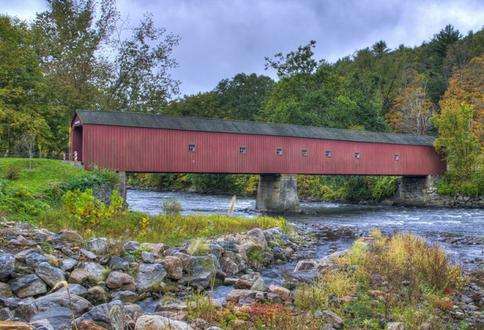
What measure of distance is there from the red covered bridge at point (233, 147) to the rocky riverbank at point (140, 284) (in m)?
12.7

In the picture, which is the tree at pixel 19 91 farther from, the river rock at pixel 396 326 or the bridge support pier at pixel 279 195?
the river rock at pixel 396 326

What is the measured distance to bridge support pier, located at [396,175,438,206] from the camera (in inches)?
1292

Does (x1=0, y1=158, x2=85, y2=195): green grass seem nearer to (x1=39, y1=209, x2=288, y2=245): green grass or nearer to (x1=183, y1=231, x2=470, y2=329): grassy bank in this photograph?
(x1=39, y1=209, x2=288, y2=245): green grass

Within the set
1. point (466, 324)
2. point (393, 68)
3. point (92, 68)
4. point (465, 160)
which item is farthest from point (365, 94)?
point (466, 324)

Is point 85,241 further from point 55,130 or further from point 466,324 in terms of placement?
point 55,130

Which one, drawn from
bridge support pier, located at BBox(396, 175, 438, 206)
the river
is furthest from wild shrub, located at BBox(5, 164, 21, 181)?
bridge support pier, located at BBox(396, 175, 438, 206)

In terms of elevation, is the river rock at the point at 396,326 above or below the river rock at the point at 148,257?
below

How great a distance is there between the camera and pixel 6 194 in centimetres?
1116

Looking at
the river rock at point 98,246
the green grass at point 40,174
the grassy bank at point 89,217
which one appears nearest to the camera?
the river rock at point 98,246

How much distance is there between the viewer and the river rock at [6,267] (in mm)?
6508

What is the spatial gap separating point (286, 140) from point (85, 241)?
19515 millimetres

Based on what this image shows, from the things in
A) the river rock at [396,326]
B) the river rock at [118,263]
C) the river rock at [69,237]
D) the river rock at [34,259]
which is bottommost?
the river rock at [396,326]

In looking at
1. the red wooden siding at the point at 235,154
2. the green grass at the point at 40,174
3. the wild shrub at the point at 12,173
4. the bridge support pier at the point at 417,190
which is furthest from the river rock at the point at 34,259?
the bridge support pier at the point at 417,190

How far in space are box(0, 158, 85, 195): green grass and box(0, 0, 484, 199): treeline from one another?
64 cm
